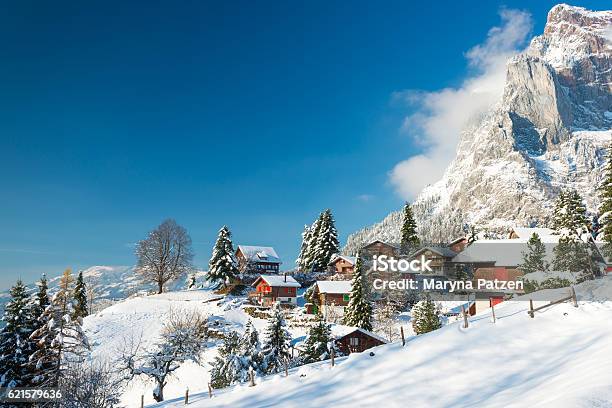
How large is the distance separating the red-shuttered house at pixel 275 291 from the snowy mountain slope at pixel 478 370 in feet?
129

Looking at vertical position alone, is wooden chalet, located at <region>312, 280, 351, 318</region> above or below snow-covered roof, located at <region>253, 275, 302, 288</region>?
below

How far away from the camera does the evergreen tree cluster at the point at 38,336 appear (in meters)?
27.4

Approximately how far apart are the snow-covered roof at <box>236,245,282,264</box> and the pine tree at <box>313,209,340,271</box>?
9.18m

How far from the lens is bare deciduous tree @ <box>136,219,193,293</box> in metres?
74.4

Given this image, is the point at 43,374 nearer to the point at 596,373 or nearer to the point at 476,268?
the point at 596,373

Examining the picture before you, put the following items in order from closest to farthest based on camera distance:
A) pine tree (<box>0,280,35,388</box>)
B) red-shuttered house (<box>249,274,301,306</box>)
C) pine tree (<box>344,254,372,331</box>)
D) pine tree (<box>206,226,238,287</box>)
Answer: pine tree (<box>0,280,35,388</box>) → pine tree (<box>344,254,372,331</box>) → red-shuttered house (<box>249,274,301,306</box>) → pine tree (<box>206,226,238,287</box>)

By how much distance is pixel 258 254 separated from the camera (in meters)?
86.2

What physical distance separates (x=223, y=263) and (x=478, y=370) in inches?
2355

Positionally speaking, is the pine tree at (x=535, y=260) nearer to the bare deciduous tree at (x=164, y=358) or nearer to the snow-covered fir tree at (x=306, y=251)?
the bare deciduous tree at (x=164, y=358)

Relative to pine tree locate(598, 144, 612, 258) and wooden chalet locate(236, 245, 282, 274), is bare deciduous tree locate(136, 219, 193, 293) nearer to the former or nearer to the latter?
wooden chalet locate(236, 245, 282, 274)

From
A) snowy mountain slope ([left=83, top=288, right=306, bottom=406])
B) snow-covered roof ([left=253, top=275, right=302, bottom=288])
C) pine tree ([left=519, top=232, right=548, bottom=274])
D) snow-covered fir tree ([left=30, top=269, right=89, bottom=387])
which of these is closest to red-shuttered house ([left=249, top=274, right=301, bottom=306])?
snow-covered roof ([left=253, top=275, right=302, bottom=288])

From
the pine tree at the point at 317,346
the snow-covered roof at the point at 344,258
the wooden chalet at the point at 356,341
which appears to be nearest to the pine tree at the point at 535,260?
the wooden chalet at the point at 356,341

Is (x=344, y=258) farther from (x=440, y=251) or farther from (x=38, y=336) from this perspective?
(x=38, y=336)

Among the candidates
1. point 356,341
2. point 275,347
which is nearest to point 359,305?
point 356,341
